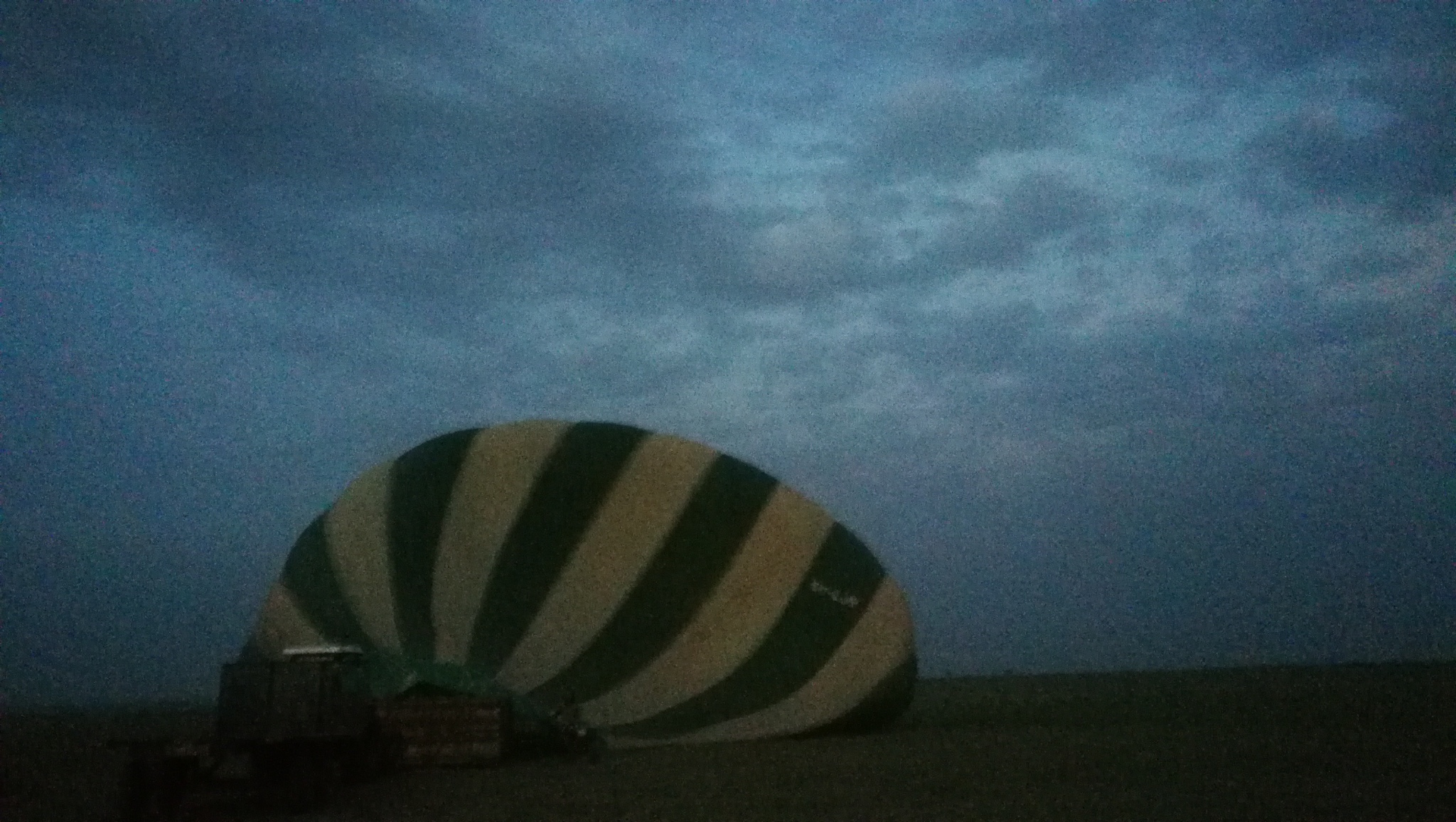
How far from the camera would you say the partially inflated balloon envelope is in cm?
1302

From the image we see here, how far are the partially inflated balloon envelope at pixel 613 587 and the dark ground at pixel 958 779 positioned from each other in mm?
560

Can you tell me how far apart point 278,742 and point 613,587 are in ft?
13.8

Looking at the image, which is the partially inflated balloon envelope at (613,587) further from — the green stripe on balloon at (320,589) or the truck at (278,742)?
the truck at (278,742)

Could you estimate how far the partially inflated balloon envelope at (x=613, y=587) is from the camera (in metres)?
13.0

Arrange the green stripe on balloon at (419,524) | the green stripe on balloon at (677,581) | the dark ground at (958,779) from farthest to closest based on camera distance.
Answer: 1. the green stripe on balloon at (677,581)
2. the green stripe on balloon at (419,524)
3. the dark ground at (958,779)

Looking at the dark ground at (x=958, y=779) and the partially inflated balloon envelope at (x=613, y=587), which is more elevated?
the partially inflated balloon envelope at (x=613, y=587)

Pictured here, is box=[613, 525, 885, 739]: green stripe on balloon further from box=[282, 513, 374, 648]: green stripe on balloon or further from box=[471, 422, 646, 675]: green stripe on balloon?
box=[282, 513, 374, 648]: green stripe on balloon

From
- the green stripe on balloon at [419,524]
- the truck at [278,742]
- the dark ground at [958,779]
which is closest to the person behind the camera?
the dark ground at [958,779]

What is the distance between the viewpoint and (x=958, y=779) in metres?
10.2

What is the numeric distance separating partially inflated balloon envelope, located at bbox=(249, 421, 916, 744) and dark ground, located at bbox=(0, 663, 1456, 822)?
56 cm

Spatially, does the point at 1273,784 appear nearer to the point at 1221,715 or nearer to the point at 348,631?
the point at 348,631

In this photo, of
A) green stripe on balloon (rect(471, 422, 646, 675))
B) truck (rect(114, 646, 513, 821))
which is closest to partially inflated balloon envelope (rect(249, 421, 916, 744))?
green stripe on balloon (rect(471, 422, 646, 675))

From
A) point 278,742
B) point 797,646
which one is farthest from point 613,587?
point 278,742

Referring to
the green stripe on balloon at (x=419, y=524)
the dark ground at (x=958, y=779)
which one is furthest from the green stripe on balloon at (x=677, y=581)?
the green stripe on balloon at (x=419, y=524)
